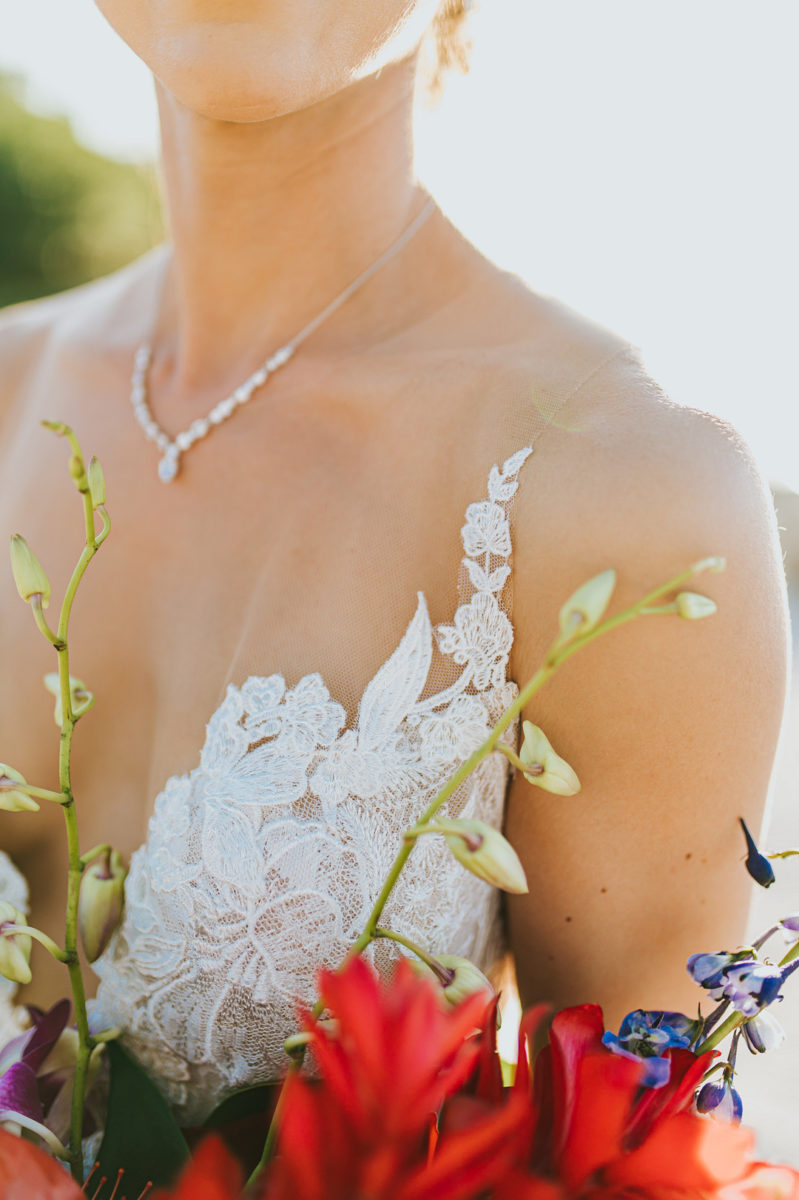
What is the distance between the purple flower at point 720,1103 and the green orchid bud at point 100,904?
47 centimetres

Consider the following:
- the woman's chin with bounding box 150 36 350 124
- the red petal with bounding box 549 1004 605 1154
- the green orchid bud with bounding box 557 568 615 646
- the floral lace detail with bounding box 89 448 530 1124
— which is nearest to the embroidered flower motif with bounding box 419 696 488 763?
the floral lace detail with bounding box 89 448 530 1124

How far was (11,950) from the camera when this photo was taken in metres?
0.76

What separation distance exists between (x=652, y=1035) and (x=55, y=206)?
10.9 meters

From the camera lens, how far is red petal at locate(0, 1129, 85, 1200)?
0.57 meters

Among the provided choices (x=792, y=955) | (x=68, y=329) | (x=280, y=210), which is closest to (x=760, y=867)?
(x=792, y=955)

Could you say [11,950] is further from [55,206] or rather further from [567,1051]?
[55,206]

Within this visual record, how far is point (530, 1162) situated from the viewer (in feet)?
1.97

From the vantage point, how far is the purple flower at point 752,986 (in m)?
0.69

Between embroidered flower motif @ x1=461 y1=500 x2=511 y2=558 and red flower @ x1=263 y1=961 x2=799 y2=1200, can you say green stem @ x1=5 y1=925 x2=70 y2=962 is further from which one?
embroidered flower motif @ x1=461 y1=500 x2=511 y2=558

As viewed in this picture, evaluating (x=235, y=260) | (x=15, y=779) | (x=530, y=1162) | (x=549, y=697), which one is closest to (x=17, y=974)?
(x=15, y=779)

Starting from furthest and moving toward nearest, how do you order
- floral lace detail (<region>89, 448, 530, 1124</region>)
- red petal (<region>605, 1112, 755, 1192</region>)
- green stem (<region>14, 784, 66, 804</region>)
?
floral lace detail (<region>89, 448, 530, 1124</region>) → green stem (<region>14, 784, 66, 804</region>) → red petal (<region>605, 1112, 755, 1192</region>)

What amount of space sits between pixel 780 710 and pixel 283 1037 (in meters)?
0.64

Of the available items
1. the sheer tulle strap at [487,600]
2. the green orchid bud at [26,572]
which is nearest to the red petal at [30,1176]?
the green orchid bud at [26,572]

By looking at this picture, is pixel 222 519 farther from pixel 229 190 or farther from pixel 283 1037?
pixel 283 1037
